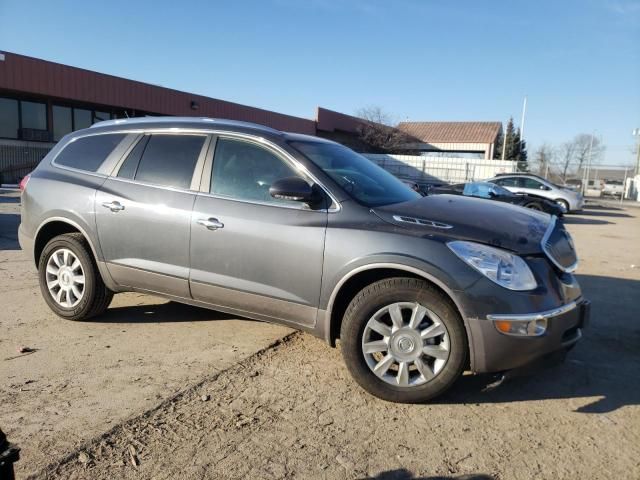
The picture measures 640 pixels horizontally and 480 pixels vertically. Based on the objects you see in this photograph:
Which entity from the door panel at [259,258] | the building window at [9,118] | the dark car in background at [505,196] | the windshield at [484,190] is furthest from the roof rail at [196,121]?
the building window at [9,118]

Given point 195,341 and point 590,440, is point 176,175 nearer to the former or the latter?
point 195,341

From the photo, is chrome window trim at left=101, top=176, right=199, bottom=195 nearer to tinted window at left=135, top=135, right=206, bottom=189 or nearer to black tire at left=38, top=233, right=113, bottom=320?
tinted window at left=135, top=135, right=206, bottom=189

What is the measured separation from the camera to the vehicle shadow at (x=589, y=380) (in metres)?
3.43

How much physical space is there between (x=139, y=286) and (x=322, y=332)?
1775mm

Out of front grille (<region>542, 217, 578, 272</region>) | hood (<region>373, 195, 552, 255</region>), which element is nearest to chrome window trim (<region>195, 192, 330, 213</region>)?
hood (<region>373, 195, 552, 255</region>)

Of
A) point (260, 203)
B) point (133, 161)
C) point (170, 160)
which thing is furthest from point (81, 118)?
point (260, 203)

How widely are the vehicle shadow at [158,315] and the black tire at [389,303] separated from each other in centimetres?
185

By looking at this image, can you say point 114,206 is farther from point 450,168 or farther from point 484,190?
point 450,168

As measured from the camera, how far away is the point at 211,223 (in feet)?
12.6

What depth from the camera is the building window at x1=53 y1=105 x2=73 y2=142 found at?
79.7 ft

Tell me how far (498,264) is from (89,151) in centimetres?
385

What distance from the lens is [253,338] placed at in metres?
4.38

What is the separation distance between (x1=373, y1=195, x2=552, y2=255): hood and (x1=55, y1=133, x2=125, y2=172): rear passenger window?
2.71 meters

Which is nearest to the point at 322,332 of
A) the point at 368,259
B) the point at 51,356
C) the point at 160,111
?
the point at 368,259
